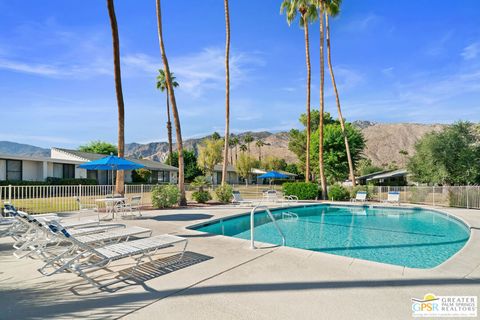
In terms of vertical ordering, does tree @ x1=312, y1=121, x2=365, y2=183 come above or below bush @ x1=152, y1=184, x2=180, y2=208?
above

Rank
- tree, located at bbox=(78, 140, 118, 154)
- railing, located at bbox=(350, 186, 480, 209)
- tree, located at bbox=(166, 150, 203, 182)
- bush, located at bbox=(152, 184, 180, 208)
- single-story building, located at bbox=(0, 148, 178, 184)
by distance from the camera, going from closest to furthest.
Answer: bush, located at bbox=(152, 184, 180, 208)
railing, located at bbox=(350, 186, 480, 209)
single-story building, located at bbox=(0, 148, 178, 184)
tree, located at bbox=(166, 150, 203, 182)
tree, located at bbox=(78, 140, 118, 154)

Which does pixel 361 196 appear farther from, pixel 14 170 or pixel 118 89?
pixel 14 170

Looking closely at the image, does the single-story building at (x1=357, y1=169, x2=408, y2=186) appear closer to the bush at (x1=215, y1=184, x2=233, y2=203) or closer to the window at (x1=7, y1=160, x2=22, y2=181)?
the bush at (x1=215, y1=184, x2=233, y2=203)

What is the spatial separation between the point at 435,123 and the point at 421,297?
517 ft

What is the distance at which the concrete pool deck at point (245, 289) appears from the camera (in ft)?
10.7

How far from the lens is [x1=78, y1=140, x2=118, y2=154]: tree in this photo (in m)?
47.5

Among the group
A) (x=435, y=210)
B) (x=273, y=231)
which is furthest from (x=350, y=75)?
(x=273, y=231)

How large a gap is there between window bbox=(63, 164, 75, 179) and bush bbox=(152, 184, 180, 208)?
62.4ft

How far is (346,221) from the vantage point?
13.2m

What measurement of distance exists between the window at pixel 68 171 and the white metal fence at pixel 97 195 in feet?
33.6

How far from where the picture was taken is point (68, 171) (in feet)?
95.4

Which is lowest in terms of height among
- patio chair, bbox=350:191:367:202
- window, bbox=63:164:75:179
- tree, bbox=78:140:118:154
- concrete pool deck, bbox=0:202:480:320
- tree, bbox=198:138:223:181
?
patio chair, bbox=350:191:367:202

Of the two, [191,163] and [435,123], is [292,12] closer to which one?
[191,163]

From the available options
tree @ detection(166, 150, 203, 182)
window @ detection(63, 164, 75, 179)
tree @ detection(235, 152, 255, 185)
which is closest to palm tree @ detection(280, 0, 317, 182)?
window @ detection(63, 164, 75, 179)
